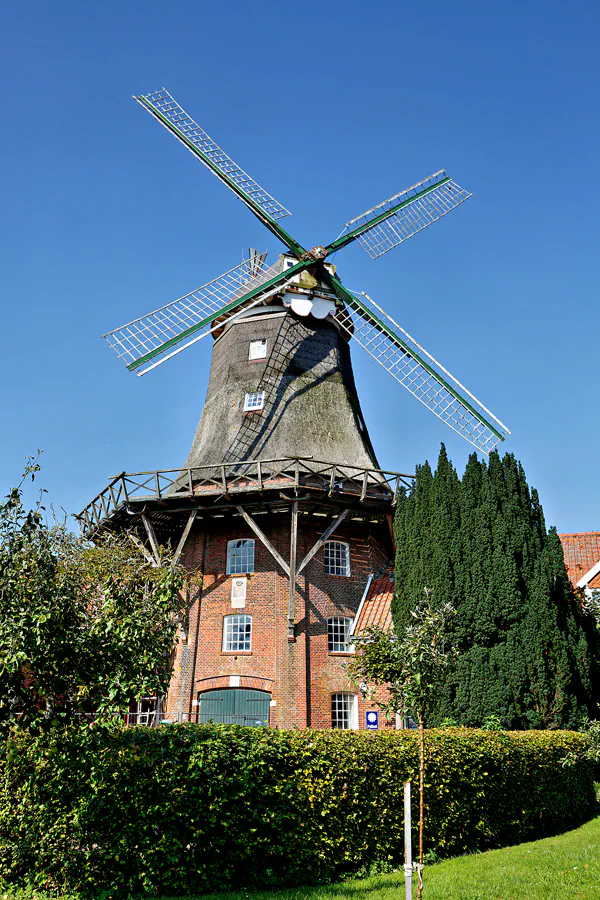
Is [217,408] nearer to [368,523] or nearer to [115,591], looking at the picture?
[368,523]

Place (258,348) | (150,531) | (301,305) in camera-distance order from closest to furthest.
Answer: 1. (150,531)
2. (258,348)
3. (301,305)

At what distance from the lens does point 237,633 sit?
20.3 m

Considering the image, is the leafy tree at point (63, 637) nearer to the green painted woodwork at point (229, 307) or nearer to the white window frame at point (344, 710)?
the white window frame at point (344, 710)

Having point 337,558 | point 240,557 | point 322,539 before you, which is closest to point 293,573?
point 322,539

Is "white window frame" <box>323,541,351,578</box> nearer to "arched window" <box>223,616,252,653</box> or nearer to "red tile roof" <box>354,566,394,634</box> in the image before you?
"red tile roof" <box>354,566,394,634</box>

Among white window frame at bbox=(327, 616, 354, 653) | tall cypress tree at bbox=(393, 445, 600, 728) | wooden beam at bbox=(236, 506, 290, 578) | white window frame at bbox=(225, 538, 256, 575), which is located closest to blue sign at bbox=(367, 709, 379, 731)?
white window frame at bbox=(327, 616, 354, 653)

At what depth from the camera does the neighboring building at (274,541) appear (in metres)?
19.6

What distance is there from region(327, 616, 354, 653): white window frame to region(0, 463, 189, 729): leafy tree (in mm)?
11842

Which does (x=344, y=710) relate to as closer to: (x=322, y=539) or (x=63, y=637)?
(x=322, y=539)

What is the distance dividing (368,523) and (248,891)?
13.4m

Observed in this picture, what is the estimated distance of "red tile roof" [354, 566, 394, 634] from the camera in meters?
20.3

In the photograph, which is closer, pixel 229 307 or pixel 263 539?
Result: pixel 263 539

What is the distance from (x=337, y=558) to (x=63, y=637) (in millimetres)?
14180

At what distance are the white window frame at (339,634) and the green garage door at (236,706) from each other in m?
2.23
